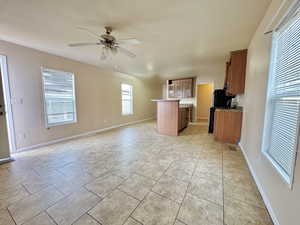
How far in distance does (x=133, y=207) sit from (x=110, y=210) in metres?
0.25

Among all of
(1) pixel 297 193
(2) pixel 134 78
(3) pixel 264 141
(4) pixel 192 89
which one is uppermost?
(2) pixel 134 78

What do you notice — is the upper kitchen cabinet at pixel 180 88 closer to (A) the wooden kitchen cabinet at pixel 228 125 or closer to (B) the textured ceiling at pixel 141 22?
(A) the wooden kitchen cabinet at pixel 228 125

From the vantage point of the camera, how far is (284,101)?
1.27m

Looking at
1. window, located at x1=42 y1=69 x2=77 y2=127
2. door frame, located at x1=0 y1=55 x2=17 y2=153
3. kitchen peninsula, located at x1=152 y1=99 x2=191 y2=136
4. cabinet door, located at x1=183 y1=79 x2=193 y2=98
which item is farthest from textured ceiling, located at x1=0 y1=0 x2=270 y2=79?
cabinet door, located at x1=183 y1=79 x2=193 y2=98

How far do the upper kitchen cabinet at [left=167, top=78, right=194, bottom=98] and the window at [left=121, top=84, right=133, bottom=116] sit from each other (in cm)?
247

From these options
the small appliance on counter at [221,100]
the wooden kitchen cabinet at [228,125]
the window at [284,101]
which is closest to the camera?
the window at [284,101]

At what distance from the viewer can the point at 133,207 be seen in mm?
1388

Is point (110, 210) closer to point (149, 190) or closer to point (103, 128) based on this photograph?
point (149, 190)

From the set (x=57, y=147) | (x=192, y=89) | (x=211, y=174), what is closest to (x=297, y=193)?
(x=211, y=174)

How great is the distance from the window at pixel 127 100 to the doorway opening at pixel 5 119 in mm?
3715

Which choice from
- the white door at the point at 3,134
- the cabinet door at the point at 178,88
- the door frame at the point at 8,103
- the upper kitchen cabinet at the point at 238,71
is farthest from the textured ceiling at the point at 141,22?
the cabinet door at the point at 178,88

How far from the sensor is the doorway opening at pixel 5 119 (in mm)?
2426

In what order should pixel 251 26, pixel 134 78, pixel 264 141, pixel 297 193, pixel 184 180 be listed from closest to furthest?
pixel 297 193, pixel 264 141, pixel 184 180, pixel 251 26, pixel 134 78

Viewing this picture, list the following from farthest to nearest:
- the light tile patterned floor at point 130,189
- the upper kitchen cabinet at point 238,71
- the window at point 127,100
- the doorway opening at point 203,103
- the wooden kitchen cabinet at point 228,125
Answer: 1. the doorway opening at point 203,103
2. the window at point 127,100
3. the wooden kitchen cabinet at point 228,125
4. the upper kitchen cabinet at point 238,71
5. the light tile patterned floor at point 130,189
